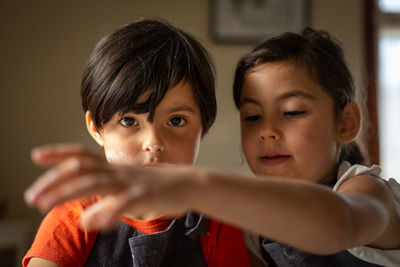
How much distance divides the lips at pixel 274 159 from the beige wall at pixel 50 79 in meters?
1.80

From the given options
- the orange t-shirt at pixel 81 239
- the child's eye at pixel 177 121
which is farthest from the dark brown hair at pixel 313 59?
the orange t-shirt at pixel 81 239

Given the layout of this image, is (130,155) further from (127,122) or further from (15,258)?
(15,258)

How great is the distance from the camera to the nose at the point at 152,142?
859 millimetres

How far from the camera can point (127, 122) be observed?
0.92 metres

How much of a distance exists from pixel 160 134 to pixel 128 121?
8cm

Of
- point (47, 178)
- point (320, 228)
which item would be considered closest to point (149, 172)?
point (47, 178)

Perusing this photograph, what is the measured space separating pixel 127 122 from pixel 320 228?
486 millimetres

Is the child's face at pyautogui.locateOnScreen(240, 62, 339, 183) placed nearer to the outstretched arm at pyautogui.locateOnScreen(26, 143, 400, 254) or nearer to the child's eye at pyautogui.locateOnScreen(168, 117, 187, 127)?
the child's eye at pyautogui.locateOnScreen(168, 117, 187, 127)

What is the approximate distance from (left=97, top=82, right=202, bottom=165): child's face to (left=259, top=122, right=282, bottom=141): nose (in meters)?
0.15

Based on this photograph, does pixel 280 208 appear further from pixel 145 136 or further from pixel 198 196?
pixel 145 136

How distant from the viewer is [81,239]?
921 mm

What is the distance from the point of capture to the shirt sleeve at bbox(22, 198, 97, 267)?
881mm

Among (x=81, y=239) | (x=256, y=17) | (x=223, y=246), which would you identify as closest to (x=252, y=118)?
(x=223, y=246)

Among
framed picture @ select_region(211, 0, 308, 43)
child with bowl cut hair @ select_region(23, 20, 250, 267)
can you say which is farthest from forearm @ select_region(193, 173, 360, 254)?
framed picture @ select_region(211, 0, 308, 43)
